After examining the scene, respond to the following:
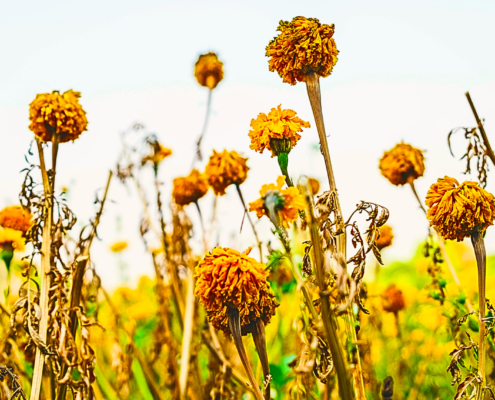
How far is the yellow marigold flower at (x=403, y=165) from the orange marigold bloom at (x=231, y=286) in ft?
1.96

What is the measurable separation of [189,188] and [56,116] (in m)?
0.46

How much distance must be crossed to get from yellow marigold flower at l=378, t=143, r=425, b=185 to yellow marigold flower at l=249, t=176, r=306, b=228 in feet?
1.87

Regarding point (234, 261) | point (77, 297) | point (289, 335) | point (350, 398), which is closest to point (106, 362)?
point (289, 335)

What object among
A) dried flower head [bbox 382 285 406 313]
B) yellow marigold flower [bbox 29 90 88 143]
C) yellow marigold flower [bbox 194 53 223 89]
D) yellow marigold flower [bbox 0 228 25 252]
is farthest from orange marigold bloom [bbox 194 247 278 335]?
dried flower head [bbox 382 285 406 313]

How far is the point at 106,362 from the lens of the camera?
6.51ft

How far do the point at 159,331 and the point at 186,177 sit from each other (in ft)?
1.83

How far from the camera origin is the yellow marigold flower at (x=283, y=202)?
0.57 m

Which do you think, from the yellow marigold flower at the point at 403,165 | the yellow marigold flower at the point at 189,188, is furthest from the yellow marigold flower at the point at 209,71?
the yellow marigold flower at the point at 403,165

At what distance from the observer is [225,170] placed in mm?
1096

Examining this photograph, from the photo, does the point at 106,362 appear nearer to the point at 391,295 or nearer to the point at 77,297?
the point at 391,295

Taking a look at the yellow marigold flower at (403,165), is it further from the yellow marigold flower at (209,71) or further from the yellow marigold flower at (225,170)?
the yellow marigold flower at (209,71)

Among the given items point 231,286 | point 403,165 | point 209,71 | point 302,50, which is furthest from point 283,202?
point 209,71

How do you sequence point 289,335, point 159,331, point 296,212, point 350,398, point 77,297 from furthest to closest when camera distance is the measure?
point 289,335 → point 159,331 → point 77,297 → point 296,212 → point 350,398

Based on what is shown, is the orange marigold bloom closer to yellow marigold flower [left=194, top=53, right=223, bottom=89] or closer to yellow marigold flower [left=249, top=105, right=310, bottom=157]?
yellow marigold flower [left=249, top=105, right=310, bottom=157]
